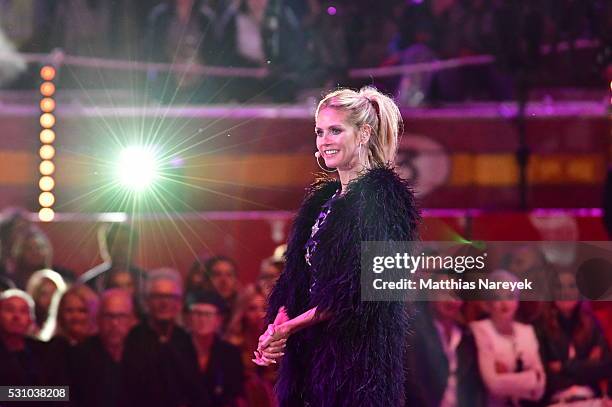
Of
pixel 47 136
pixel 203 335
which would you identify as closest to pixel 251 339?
pixel 203 335

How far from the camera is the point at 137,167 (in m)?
3.95

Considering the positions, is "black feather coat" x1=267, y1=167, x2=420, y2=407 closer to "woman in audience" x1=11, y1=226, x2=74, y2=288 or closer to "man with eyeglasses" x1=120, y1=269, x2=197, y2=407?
"man with eyeglasses" x1=120, y1=269, x2=197, y2=407

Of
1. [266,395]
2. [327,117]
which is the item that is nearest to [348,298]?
[327,117]

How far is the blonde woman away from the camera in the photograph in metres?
2.07

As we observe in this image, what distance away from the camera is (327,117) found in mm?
2193

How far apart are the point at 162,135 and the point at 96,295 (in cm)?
77

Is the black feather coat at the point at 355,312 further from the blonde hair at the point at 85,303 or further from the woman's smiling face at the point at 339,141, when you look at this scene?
the blonde hair at the point at 85,303

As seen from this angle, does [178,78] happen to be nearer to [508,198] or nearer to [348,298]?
[508,198]

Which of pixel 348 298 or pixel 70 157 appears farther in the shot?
pixel 70 157

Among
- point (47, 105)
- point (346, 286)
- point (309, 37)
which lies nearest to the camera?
point (346, 286)

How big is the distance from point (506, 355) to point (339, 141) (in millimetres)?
1992

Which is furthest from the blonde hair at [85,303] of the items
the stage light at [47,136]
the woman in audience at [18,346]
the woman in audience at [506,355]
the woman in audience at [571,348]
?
the woman in audience at [571,348]

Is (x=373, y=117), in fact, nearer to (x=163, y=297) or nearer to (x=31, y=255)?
(x=163, y=297)

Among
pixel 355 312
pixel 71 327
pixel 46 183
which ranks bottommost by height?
pixel 355 312
